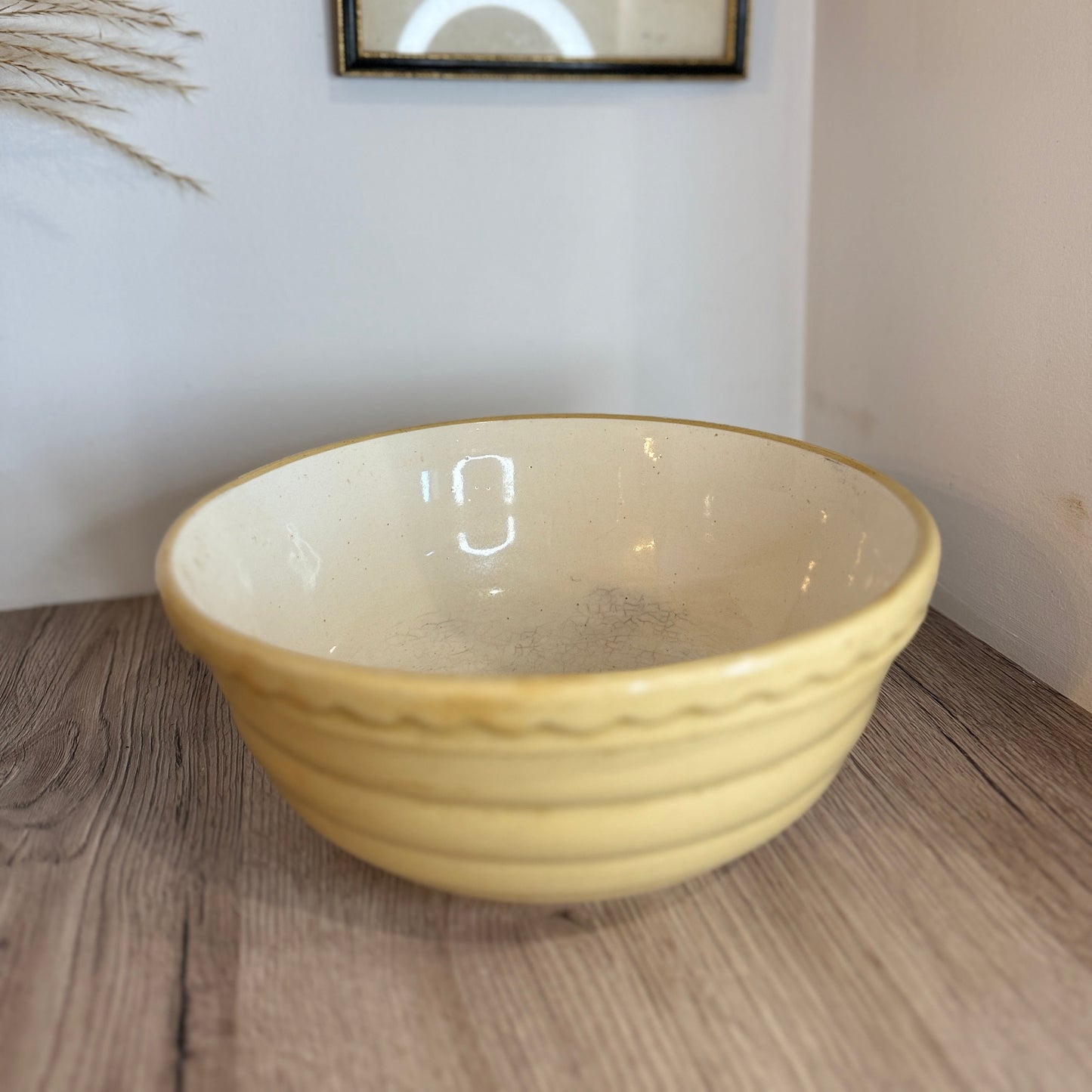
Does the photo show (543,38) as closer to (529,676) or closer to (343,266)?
(343,266)

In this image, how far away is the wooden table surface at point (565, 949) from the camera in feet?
1.56

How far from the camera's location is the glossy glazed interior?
729 mm

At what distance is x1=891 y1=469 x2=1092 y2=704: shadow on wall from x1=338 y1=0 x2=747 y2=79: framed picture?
49 centimetres

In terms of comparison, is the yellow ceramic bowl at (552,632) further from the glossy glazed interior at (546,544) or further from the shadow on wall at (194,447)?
the shadow on wall at (194,447)

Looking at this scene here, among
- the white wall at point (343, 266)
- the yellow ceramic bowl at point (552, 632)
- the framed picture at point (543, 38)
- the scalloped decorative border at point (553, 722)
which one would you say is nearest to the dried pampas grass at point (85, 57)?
the white wall at point (343, 266)

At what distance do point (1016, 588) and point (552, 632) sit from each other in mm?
388

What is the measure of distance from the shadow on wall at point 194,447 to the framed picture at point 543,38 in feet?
0.99

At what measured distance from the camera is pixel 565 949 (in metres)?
0.55

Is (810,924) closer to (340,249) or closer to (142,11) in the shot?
(340,249)

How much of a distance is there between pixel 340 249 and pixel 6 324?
→ 1.08ft

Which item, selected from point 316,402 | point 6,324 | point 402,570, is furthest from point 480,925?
point 6,324

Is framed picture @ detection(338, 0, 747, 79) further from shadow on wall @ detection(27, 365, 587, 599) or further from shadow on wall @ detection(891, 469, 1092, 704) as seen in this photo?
shadow on wall @ detection(891, 469, 1092, 704)

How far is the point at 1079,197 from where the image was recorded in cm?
71

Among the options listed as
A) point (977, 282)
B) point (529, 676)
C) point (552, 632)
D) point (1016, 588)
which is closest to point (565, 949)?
point (529, 676)
